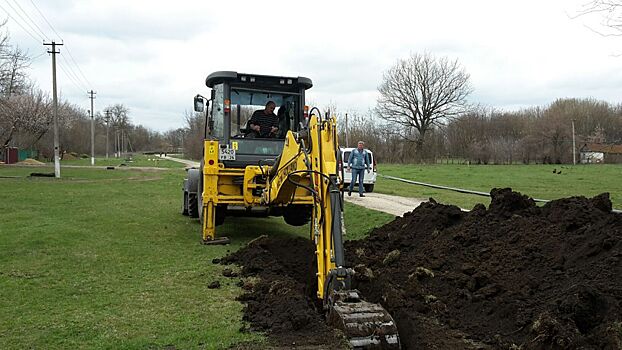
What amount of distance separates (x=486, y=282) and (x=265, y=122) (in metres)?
6.03

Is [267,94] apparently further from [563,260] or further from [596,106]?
[596,106]

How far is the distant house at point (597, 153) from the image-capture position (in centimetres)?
6179

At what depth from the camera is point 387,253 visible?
886cm

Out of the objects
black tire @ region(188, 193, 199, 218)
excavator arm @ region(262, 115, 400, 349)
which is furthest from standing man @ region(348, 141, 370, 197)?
excavator arm @ region(262, 115, 400, 349)

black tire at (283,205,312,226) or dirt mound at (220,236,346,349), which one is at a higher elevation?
black tire at (283,205,312,226)

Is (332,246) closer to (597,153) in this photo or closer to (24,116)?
(24,116)

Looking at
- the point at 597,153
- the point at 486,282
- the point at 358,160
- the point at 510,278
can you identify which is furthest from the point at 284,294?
the point at 597,153

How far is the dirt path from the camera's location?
53.6 ft

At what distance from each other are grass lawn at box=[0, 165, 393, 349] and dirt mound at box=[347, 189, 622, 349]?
196cm

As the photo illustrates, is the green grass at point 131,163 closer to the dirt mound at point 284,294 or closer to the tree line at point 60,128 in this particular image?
the tree line at point 60,128

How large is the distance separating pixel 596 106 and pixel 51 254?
242 ft

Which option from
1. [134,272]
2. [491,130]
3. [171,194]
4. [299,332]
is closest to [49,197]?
[171,194]

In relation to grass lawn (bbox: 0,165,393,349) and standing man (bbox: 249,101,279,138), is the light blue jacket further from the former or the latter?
standing man (bbox: 249,101,279,138)

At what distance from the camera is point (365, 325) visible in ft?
15.8
